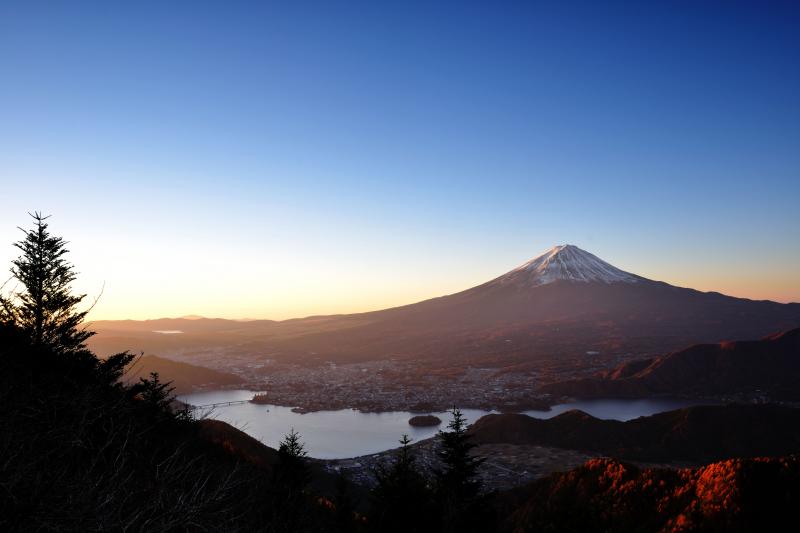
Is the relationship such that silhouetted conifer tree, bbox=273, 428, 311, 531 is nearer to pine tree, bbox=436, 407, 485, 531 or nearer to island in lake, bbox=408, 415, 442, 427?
Result: pine tree, bbox=436, 407, 485, 531

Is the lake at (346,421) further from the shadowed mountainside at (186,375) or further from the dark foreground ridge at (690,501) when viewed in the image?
the dark foreground ridge at (690,501)

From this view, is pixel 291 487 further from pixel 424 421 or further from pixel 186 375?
pixel 186 375

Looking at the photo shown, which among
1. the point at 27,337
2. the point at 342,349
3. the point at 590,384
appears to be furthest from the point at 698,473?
the point at 342,349

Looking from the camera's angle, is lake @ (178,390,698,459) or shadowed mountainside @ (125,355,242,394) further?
shadowed mountainside @ (125,355,242,394)

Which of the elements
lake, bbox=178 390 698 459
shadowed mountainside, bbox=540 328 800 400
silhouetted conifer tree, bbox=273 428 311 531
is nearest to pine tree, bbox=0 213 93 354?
silhouetted conifer tree, bbox=273 428 311 531

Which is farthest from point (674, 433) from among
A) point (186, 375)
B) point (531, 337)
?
point (531, 337)

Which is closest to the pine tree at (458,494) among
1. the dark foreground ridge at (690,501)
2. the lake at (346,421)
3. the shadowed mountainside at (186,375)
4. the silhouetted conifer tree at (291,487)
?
the dark foreground ridge at (690,501)
